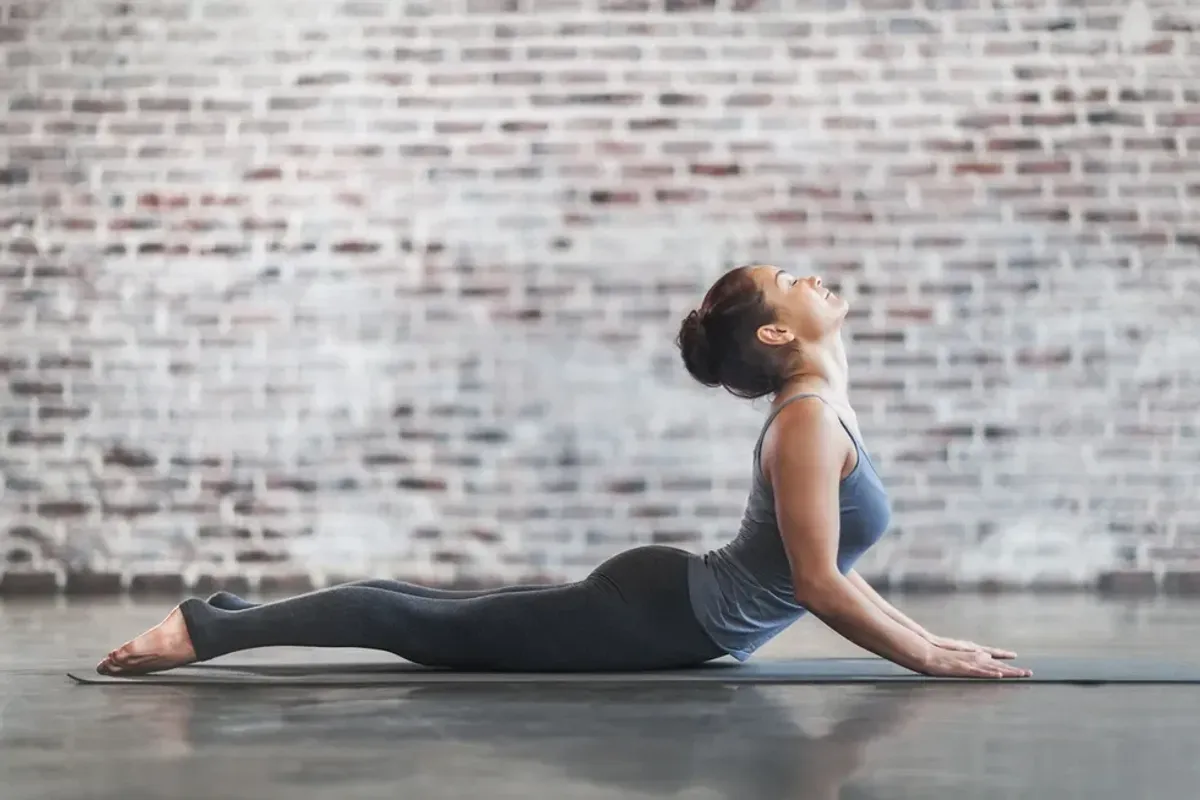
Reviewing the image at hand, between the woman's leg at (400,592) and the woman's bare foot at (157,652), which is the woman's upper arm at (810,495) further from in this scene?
the woman's bare foot at (157,652)

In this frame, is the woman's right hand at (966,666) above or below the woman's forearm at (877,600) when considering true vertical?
below

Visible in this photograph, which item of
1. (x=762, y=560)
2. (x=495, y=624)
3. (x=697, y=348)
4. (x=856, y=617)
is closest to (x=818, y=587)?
(x=856, y=617)

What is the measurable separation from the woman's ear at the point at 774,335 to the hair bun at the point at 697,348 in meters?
0.09

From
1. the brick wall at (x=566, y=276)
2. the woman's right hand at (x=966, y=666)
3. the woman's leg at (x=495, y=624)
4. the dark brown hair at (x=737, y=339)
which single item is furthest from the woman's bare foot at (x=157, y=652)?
the brick wall at (x=566, y=276)

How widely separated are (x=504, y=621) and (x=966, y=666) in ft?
2.48

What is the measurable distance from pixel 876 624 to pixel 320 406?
9.79ft

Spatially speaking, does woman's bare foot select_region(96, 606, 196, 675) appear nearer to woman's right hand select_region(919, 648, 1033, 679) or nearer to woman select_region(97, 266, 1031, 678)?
woman select_region(97, 266, 1031, 678)

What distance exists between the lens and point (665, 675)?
2.33 m

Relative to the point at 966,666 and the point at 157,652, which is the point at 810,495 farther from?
the point at 157,652

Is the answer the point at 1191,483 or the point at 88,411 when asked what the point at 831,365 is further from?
the point at 88,411

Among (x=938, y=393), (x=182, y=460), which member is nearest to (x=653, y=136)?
(x=938, y=393)

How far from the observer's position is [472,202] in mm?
4762

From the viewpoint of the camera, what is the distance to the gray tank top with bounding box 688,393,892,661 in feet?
7.13

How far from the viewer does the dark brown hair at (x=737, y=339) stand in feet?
7.27
